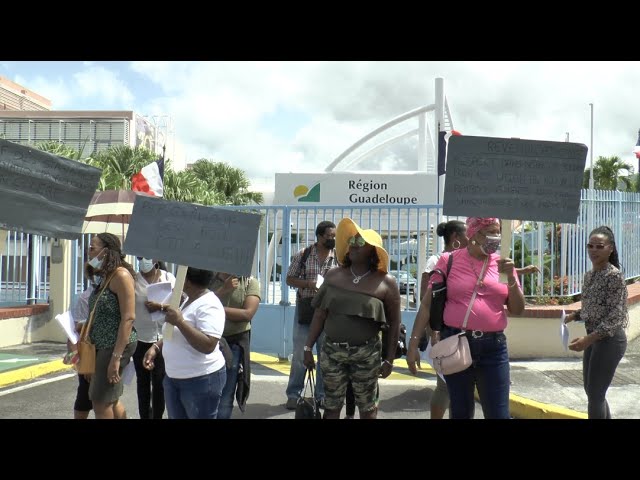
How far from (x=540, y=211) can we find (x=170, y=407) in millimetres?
2603

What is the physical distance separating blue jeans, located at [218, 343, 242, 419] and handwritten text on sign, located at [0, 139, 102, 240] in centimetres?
141

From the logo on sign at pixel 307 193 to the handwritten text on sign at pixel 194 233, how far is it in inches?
374

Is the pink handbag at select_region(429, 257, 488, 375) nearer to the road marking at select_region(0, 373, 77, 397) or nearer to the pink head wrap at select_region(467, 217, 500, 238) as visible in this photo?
the pink head wrap at select_region(467, 217, 500, 238)

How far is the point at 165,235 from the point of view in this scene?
402cm

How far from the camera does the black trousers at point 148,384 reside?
520cm

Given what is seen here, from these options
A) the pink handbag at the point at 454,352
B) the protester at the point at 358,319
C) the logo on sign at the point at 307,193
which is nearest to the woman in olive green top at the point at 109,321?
the protester at the point at 358,319

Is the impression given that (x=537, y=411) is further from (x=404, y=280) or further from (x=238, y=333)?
(x=404, y=280)

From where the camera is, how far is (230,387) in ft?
16.0

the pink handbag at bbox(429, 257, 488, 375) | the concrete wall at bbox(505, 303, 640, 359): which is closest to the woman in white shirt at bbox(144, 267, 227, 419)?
the pink handbag at bbox(429, 257, 488, 375)

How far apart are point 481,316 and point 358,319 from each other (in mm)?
766

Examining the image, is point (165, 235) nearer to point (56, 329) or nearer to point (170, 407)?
point (170, 407)

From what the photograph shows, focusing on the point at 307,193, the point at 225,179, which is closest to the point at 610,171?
the point at 225,179

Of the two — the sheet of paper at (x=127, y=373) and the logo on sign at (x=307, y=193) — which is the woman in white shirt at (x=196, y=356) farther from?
the logo on sign at (x=307, y=193)
